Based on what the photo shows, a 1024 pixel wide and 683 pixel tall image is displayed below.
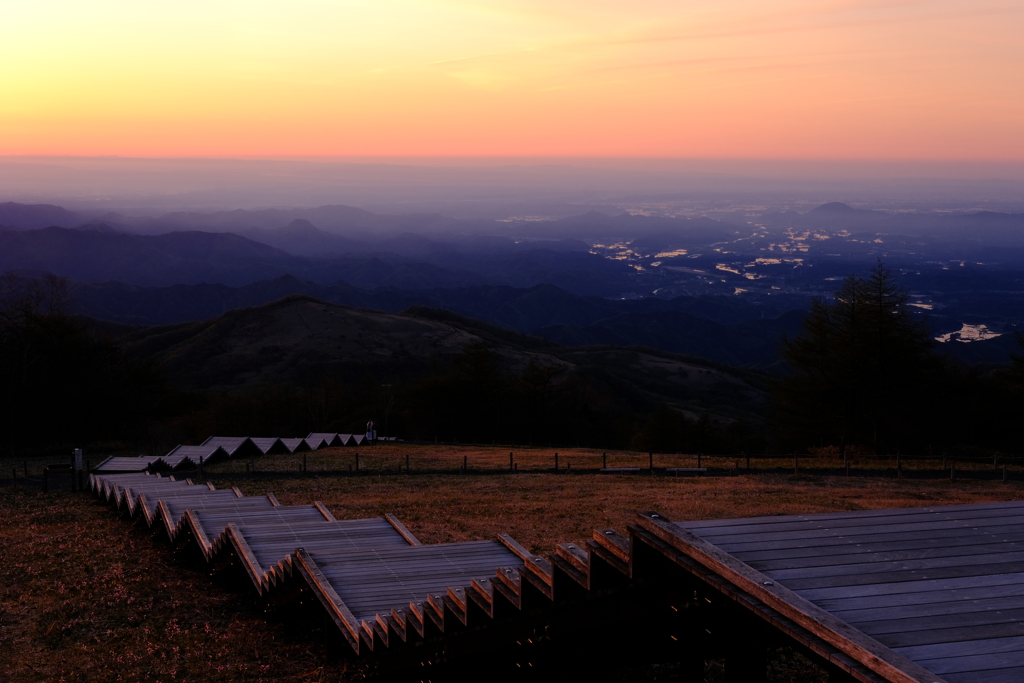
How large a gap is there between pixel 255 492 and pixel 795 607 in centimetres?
2505

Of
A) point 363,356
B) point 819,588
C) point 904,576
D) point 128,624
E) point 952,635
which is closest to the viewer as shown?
point 952,635

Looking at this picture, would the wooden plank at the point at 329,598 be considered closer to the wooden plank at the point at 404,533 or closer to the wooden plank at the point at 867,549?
the wooden plank at the point at 404,533

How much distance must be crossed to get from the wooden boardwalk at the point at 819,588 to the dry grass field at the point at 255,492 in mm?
2335

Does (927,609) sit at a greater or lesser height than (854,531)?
lesser

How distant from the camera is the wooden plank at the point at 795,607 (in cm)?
372

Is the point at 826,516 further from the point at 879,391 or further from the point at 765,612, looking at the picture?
the point at 879,391

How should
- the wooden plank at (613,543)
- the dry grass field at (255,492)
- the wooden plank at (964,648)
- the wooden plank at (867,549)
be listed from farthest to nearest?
1. the dry grass field at (255,492)
2. the wooden plank at (613,543)
3. the wooden plank at (867,549)
4. the wooden plank at (964,648)

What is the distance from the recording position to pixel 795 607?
14.1 ft

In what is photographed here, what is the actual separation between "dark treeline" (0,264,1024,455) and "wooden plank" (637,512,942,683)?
46.7 m

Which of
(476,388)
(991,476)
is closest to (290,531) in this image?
(991,476)

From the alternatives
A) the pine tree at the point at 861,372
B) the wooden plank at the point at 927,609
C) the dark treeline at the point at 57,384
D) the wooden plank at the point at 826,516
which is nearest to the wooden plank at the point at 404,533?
the wooden plank at the point at 826,516

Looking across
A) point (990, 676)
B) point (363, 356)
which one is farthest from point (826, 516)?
point (363, 356)

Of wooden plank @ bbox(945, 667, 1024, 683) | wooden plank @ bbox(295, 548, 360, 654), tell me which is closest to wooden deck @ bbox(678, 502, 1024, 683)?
wooden plank @ bbox(945, 667, 1024, 683)

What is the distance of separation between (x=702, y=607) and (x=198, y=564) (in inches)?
442
